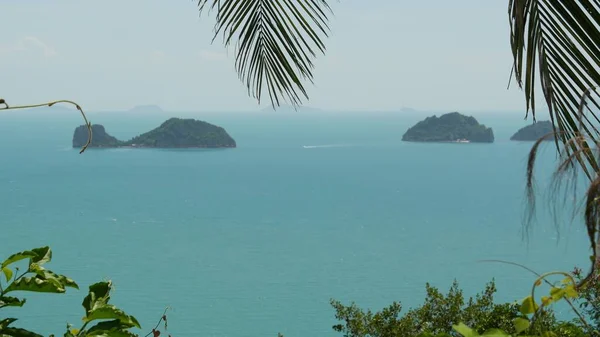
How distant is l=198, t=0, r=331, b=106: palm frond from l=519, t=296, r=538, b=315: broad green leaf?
1.54 meters

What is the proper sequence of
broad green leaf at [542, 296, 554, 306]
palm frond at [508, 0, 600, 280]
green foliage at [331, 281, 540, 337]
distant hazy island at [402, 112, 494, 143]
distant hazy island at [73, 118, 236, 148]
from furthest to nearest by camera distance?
distant hazy island at [402, 112, 494, 143]
distant hazy island at [73, 118, 236, 148]
green foliage at [331, 281, 540, 337]
palm frond at [508, 0, 600, 280]
broad green leaf at [542, 296, 554, 306]

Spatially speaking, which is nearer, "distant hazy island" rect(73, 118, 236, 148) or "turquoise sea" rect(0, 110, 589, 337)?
"turquoise sea" rect(0, 110, 589, 337)

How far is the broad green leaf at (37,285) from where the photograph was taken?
3.31 ft

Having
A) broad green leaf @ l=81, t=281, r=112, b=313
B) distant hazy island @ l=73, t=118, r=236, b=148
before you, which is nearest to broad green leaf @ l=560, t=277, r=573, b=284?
broad green leaf @ l=81, t=281, r=112, b=313

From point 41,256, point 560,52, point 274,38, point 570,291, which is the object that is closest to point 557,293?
point 570,291

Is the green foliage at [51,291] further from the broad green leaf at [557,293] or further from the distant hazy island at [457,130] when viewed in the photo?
the distant hazy island at [457,130]

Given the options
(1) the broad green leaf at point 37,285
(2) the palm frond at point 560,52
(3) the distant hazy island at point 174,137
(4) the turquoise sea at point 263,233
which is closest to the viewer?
(1) the broad green leaf at point 37,285

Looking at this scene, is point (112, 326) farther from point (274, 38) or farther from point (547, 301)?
point (274, 38)

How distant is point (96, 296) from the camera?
110 centimetres

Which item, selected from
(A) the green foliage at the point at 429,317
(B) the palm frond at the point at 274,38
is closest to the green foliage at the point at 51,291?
(B) the palm frond at the point at 274,38

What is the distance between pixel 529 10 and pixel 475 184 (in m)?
49.6

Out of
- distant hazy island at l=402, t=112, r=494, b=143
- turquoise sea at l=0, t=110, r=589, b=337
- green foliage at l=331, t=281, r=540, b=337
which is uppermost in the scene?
distant hazy island at l=402, t=112, r=494, b=143

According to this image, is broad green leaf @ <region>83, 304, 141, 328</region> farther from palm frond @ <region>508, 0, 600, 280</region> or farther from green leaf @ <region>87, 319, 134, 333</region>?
palm frond @ <region>508, 0, 600, 280</region>

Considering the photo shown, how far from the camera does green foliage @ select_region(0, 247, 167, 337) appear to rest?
1018 mm
